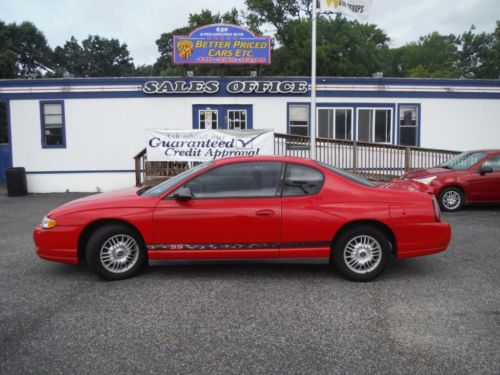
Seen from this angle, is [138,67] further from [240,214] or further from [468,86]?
[240,214]

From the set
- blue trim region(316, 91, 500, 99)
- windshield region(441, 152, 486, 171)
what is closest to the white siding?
blue trim region(316, 91, 500, 99)

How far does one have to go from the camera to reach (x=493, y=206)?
36.6 feet

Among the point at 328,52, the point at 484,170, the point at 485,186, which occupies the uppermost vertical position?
the point at 328,52

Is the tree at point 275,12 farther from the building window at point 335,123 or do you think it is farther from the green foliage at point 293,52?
the building window at point 335,123

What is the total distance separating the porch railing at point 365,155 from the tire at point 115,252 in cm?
857

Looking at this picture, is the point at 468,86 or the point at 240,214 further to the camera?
the point at 468,86

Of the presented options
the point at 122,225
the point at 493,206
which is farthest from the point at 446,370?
the point at 493,206

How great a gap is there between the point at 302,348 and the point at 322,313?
2.57 ft

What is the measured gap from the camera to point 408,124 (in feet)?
53.1

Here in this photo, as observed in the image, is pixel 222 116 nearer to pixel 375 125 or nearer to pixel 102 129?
pixel 102 129

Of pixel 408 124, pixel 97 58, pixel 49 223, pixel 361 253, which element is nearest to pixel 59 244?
pixel 49 223

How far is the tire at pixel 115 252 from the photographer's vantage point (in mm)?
5145

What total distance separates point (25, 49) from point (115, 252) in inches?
2196

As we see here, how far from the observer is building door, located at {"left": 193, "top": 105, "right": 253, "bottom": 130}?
1554 cm
